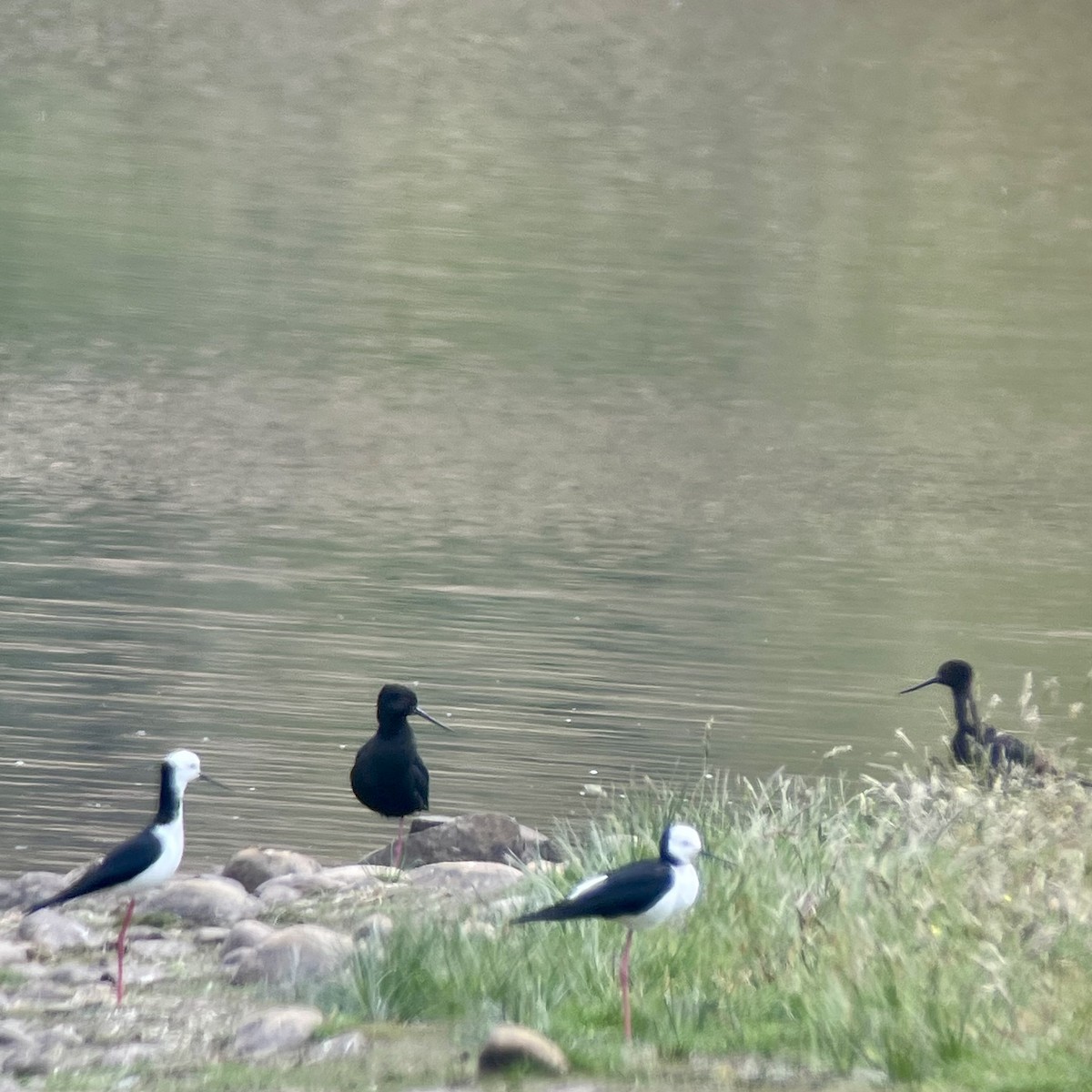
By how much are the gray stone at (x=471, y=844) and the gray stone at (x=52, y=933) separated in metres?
1.85

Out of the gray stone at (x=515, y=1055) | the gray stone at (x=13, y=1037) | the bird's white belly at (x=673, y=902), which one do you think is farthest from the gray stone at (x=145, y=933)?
the gray stone at (x=515, y=1055)

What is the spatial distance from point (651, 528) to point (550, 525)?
33.2 inches

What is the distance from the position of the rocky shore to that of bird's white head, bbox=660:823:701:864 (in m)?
0.75

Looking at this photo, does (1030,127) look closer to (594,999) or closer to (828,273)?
(828,273)

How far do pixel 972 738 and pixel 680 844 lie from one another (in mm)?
3966

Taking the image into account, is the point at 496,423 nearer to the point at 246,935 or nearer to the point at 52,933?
the point at 52,933

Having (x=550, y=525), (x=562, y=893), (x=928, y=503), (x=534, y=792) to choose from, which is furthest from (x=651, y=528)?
(x=562, y=893)

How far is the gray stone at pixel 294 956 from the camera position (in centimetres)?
821

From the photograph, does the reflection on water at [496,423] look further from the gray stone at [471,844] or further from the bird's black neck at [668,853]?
the bird's black neck at [668,853]

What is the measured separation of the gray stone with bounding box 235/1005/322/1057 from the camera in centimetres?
732

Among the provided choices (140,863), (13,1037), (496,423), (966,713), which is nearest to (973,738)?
(966,713)

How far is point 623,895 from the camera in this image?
23.6 ft

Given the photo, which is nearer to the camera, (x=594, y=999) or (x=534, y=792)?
(x=594, y=999)

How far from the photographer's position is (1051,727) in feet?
44.8
